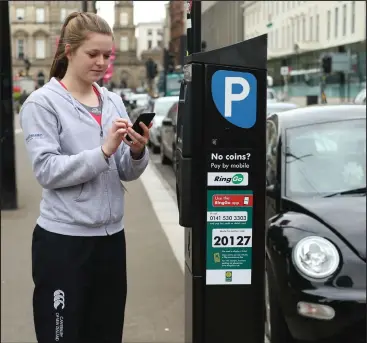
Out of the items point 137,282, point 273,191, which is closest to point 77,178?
point 273,191

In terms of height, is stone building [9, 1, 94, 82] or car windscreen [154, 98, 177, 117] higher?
stone building [9, 1, 94, 82]

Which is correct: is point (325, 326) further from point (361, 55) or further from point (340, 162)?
point (361, 55)

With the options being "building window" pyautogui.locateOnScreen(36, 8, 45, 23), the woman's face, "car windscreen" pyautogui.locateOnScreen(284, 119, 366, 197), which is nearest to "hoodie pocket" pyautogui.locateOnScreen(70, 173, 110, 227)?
the woman's face

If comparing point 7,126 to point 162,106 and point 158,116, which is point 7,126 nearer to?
point 158,116

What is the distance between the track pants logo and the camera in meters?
2.65

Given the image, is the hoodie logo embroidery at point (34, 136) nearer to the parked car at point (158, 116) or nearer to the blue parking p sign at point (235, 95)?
the blue parking p sign at point (235, 95)

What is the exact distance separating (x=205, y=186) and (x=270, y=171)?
2.05 metres

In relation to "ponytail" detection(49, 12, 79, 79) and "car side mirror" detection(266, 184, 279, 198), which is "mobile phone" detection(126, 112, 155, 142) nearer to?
"ponytail" detection(49, 12, 79, 79)

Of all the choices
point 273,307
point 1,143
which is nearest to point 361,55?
point 1,143

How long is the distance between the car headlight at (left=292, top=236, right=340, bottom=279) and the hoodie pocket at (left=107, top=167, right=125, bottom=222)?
54.1 inches

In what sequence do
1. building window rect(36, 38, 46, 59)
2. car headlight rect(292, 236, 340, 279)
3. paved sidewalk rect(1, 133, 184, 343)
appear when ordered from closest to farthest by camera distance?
car headlight rect(292, 236, 340, 279) → paved sidewalk rect(1, 133, 184, 343) → building window rect(36, 38, 46, 59)

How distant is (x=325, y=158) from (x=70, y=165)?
2810 mm

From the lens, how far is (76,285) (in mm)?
2648

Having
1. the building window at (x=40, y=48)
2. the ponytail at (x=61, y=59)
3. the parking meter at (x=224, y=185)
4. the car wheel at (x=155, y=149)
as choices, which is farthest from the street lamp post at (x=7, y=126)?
the building window at (x=40, y=48)
